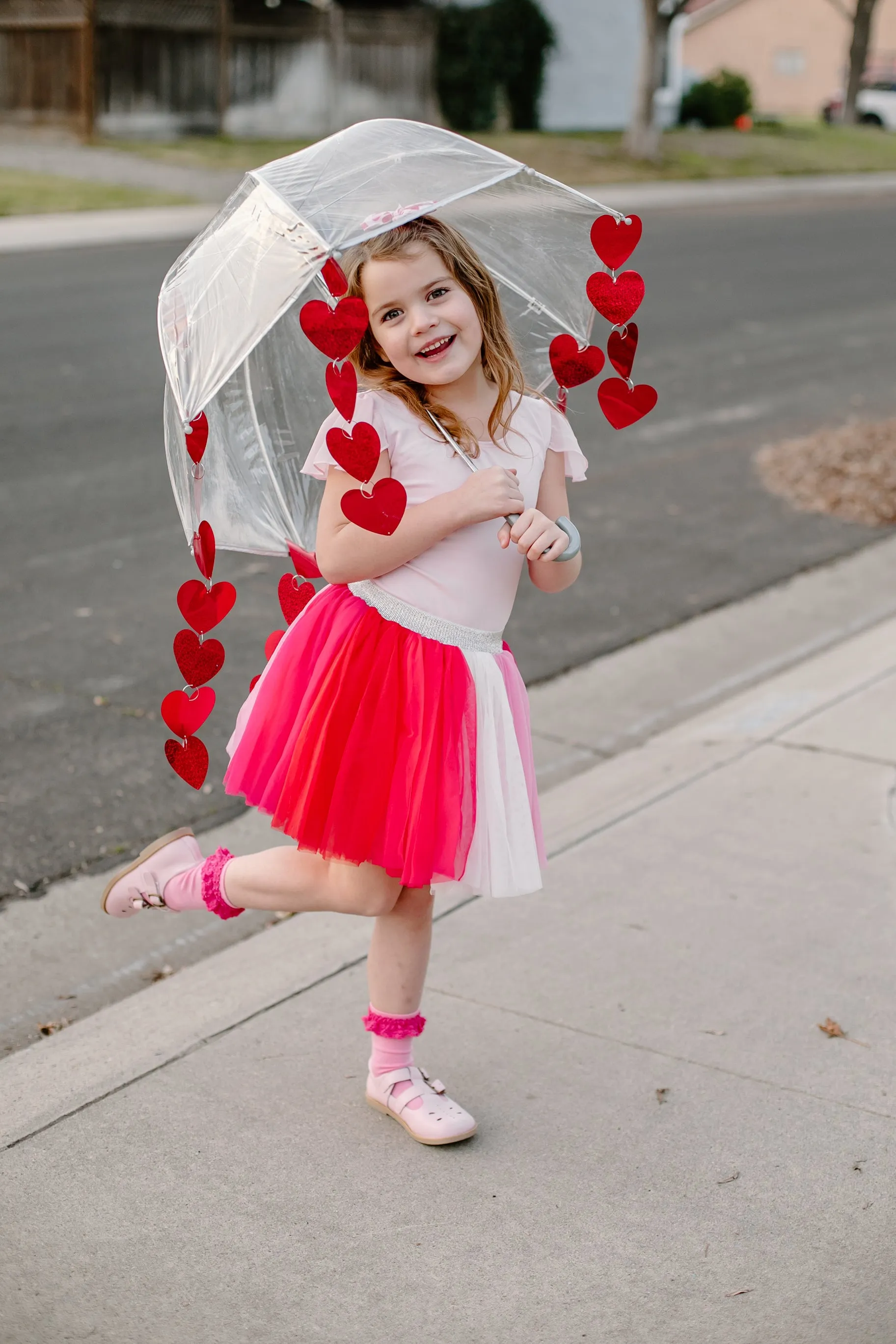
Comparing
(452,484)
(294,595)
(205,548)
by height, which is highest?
(452,484)

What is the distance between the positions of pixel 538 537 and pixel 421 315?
0.40 meters

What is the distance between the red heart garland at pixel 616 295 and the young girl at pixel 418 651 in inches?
8.4

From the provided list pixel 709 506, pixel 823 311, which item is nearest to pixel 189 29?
pixel 823 311

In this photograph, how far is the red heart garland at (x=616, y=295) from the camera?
9.30 ft

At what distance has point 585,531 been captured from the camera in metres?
7.18

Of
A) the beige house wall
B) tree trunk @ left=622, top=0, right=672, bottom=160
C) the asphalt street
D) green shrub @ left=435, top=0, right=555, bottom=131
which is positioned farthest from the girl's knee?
the beige house wall

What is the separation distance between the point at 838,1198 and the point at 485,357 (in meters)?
1.51

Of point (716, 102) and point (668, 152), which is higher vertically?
point (716, 102)

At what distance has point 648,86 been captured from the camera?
27672mm

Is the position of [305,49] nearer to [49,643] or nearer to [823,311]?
[823,311]

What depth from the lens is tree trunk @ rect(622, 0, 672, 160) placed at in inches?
1062

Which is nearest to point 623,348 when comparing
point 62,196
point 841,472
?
point 841,472

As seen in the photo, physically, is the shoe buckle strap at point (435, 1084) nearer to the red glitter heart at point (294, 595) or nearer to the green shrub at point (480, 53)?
the red glitter heart at point (294, 595)

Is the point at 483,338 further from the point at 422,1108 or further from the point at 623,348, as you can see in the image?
the point at 422,1108
